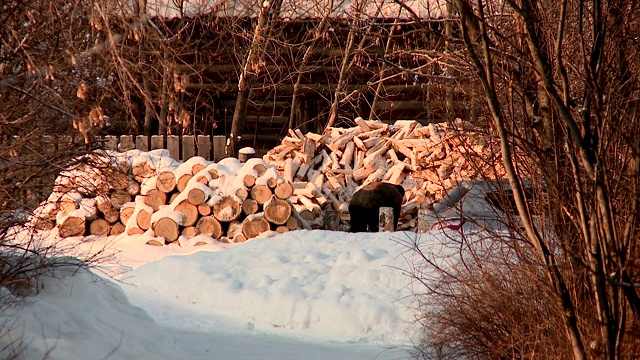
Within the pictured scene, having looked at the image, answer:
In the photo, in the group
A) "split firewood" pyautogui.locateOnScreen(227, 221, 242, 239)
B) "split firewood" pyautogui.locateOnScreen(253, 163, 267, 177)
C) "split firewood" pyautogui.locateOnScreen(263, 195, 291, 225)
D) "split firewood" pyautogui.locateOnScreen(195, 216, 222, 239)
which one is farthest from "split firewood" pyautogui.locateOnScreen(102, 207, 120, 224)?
"split firewood" pyautogui.locateOnScreen(263, 195, 291, 225)

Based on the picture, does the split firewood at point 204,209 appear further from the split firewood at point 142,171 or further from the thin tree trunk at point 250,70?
the thin tree trunk at point 250,70

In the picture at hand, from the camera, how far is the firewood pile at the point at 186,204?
499 inches

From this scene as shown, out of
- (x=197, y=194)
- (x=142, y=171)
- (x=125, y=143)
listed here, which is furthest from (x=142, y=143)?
(x=197, y=194)

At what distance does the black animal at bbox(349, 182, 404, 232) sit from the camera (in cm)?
1323

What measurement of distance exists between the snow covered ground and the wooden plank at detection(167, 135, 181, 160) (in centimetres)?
624

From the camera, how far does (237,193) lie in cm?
1271

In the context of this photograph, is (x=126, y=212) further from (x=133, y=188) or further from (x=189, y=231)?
(x=189, y=231)

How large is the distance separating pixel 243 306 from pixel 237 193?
4.20 meters

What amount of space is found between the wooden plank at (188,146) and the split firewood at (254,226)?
14.8 ft

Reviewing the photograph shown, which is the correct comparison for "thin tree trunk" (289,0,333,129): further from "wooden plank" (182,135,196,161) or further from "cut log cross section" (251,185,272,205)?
"cut log cross section" (251,185,272,205)

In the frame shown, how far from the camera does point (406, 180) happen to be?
15195 millimetres

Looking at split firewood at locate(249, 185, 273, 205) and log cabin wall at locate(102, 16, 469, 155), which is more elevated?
log cabin wall at locate(102, 16, 469, 155)

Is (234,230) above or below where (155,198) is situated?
below

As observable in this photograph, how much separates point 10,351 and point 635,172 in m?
3.68
